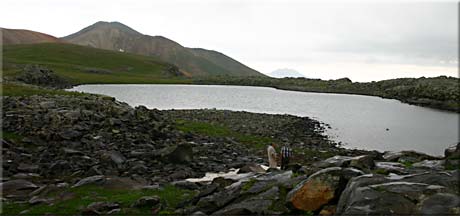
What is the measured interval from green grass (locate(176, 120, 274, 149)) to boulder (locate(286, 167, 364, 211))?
968 inches

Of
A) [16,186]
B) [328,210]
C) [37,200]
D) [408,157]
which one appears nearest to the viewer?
[328,210]

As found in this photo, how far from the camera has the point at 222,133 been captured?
48344mm

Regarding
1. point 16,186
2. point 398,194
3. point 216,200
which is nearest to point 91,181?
point 16,186

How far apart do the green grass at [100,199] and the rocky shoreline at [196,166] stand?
0.31 m

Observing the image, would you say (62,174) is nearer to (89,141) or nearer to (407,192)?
(89,141)

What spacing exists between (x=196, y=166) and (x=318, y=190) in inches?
640

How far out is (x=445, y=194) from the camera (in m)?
15.6

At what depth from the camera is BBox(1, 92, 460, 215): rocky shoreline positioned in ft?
→ 56.2

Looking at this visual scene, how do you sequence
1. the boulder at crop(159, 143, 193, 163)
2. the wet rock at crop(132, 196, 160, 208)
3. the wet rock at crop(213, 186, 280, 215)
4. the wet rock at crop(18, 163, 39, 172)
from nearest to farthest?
1. the wet rock at crop(213, 186, 280, 215)
2. the wet rock at crop(132, 196, 160, 208)
3. the wet rock at crop(18, 163, 39, 172)
4. the boulder at crop(159, 143, 193, 163)

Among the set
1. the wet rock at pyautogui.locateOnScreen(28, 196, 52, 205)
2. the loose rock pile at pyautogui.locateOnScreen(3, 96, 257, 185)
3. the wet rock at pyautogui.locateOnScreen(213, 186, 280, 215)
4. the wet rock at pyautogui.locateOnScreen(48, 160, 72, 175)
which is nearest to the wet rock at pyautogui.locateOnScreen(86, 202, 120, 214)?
the wet rock at pyautogui.locateOnScreen(28, 196, 52, 205)

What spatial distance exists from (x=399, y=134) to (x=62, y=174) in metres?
49.8

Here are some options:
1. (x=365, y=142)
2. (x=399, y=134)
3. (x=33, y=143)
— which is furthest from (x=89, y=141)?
Result: (x=399, y=134)

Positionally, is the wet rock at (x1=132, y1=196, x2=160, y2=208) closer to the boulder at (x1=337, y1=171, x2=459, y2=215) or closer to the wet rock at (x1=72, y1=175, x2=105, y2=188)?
the wet rock at (x1=72, y1=175, x2=105, y2=188)

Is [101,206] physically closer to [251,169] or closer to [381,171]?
[251,169]
